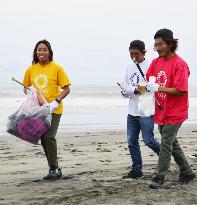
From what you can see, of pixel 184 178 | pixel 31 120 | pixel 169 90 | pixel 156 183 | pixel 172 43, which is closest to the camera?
pixel 169 90

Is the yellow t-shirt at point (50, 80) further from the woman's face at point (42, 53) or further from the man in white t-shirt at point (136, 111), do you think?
the man in white t-shirt at point (136, 111)

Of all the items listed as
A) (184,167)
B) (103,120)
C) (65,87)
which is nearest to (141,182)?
(184,167)

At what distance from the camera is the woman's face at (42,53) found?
236 inches

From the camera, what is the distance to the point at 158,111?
5305mm

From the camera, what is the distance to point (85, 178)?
5930mm

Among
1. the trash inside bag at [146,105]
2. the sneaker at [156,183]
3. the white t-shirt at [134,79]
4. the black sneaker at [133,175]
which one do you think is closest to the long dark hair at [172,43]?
the trash inside bag at [146,105]

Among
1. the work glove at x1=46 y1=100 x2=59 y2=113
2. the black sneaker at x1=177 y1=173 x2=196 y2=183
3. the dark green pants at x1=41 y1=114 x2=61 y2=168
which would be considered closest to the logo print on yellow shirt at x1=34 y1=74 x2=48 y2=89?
the work glove at x1=46 y1=100 x2=59 y2=113

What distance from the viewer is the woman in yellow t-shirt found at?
19.5 ft

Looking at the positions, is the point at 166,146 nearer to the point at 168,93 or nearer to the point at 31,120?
the point at 168,93

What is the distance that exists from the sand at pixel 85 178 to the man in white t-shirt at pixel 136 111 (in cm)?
30

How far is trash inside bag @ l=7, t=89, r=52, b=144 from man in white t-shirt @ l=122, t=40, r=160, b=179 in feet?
3.22

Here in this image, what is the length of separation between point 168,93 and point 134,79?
0.93 m

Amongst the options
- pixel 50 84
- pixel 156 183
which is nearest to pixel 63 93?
pixel 50 84

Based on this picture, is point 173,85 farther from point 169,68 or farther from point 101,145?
point 101,145
